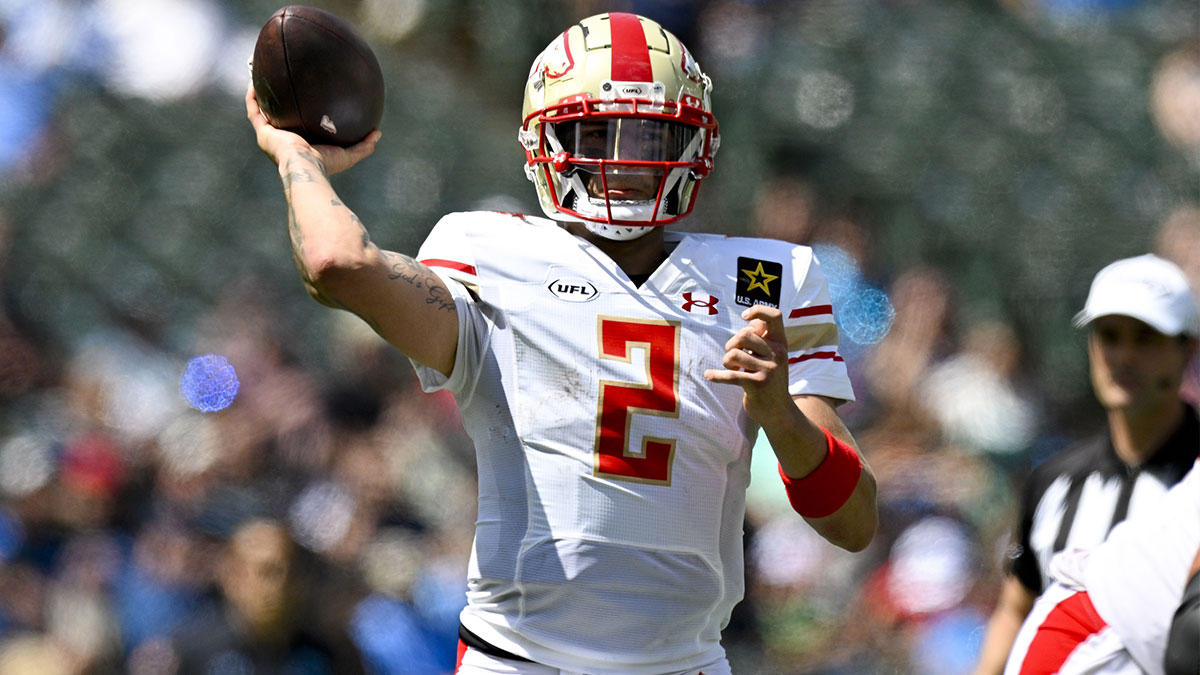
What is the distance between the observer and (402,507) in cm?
474

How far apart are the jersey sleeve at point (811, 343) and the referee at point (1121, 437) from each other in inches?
46.5

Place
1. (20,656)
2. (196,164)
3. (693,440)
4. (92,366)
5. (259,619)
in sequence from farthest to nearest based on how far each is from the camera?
(196,164)
(92,366)
(20,656)
(259,619)
(693,440)

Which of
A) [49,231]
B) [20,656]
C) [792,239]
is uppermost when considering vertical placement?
[792,239]

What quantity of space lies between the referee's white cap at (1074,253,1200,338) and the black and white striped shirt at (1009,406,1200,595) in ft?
0.71

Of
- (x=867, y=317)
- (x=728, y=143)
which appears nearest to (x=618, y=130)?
(x=867, y=317)

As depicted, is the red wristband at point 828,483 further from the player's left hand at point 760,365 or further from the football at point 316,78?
the football at point 316,78

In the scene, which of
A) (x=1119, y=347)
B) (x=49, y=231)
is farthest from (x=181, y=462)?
(x=1119, y=347)

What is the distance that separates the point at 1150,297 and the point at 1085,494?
0.50 meters

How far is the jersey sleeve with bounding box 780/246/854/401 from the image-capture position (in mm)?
2199

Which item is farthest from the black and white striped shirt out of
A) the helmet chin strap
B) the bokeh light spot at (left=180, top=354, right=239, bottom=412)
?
the bokeh light spot at (left=180, top=354, right=239, bottom=412)

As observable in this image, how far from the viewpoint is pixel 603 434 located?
2068 mm

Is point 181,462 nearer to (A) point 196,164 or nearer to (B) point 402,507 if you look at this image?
(B) point 402,507

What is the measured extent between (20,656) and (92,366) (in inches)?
44.9

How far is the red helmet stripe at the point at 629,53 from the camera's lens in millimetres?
2289
